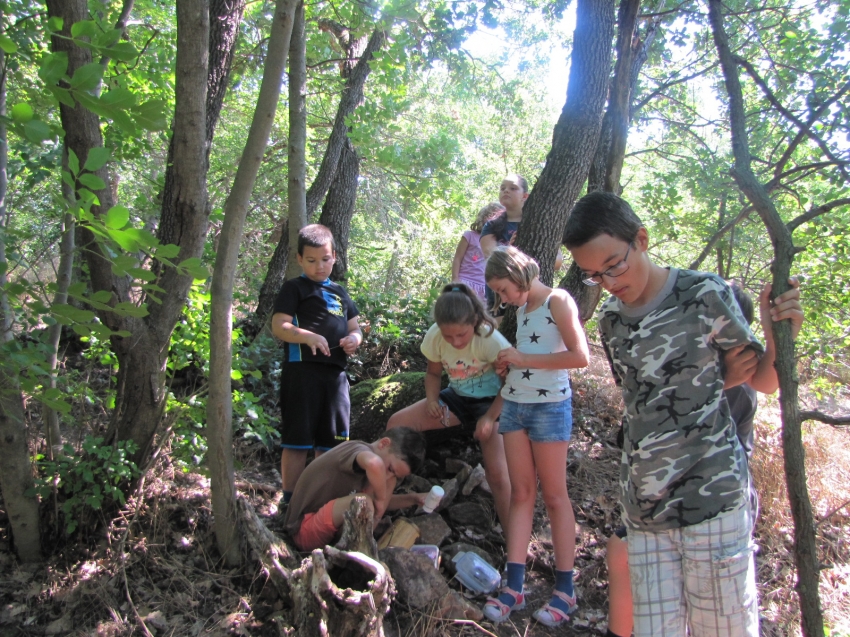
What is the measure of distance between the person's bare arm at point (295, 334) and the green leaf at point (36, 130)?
1892 mm

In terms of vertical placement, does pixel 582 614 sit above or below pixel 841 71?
below

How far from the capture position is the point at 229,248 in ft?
9.14

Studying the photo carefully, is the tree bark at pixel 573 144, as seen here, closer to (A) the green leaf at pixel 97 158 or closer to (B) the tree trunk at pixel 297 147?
(B) the tree trunk at pixel 297 147

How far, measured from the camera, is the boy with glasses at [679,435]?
1771mm

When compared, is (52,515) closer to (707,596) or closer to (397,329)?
(707,596)

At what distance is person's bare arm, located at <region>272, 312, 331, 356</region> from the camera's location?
10.8 ft

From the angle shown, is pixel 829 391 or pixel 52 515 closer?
pixel 52 515

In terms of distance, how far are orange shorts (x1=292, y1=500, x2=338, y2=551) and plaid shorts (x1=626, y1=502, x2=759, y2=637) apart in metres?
1.63

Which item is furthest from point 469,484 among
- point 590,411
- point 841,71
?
point 841,71

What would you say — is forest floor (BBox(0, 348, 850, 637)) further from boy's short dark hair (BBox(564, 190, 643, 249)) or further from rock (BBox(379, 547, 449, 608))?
boy's short dark hair (BBox(564, 190, 643, 249))

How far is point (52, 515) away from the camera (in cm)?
304

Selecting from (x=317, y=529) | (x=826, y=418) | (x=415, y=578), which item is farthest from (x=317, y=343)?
(x=826, y=418)

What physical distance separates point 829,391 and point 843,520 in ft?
10.9

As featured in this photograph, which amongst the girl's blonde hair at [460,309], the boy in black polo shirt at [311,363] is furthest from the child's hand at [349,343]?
the girl's blonde hair at [460,309]
